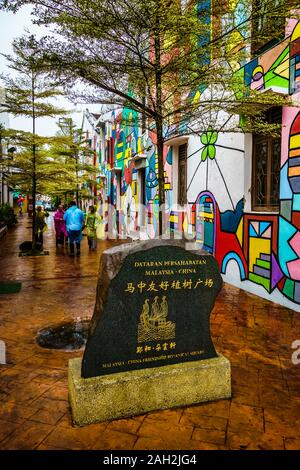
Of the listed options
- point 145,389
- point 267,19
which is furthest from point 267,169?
point 145,389

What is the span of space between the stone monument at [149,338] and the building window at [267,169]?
3.84m

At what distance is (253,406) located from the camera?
3.14 meters

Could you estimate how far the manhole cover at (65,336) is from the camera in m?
4.49

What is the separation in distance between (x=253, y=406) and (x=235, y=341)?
4.90 ft

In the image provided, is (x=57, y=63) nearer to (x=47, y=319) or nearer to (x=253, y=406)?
(x=47, y=319)

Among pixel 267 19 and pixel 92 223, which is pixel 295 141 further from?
pixel 92 223

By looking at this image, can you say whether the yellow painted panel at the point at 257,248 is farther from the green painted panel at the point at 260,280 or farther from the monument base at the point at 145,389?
the monument base at the point at 145,389

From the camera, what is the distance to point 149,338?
309 cm

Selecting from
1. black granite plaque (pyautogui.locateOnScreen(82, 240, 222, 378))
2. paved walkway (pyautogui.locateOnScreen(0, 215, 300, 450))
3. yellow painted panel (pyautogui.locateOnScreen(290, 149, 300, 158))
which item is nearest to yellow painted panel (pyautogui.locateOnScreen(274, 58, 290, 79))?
yellow painted panel (pyautogui.locateOnScreen(290, 149, 300, 158))

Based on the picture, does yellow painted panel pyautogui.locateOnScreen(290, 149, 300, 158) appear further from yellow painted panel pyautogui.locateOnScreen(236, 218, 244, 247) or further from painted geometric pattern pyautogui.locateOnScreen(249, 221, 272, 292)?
yellow painted panel pyautogui.locateOnScreen(236, 218, 244, 247)

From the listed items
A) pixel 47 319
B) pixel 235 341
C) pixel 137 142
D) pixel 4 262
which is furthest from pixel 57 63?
pixel 137 142

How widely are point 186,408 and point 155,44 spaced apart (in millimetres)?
4277

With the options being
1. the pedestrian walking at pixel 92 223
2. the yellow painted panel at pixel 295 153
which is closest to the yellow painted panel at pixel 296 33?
the yellow painted panel at pixel 295 153

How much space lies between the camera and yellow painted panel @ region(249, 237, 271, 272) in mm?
6492
